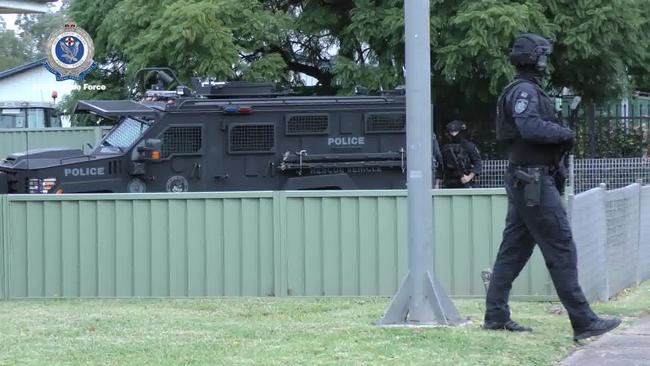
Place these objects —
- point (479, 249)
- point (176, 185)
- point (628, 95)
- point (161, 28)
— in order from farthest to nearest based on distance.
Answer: point (628, 95)
point (161, 28)
point (176, 185)
point (479, 249)

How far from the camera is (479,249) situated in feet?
30.3

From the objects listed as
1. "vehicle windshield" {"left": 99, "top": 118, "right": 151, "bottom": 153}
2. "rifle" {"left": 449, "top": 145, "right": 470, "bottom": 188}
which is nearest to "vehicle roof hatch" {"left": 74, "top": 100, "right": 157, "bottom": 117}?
"vehicle windshield" {"left": 99, "top": 118, "right": 151, "bottom": 153}

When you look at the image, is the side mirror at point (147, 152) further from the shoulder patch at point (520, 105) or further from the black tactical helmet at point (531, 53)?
the shoulder patch at point (520, 105)

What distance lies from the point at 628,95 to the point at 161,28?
985cm

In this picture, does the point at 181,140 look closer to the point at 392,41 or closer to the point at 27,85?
the point at 392,41

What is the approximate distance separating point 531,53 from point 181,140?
26.0 ft

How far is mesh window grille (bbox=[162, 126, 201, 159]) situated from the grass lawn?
16.4ft


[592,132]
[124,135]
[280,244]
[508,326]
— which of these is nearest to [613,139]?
[592,132]

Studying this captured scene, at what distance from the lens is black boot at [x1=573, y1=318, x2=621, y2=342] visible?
648 centimetres

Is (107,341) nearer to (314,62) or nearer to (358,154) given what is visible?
(358,154)

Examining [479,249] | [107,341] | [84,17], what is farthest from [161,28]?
[107,341]

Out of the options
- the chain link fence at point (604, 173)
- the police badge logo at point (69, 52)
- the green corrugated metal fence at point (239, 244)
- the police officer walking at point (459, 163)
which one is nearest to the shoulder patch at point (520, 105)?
the green corrugated metal fence at point (239, 244)

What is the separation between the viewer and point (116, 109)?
1406 cm

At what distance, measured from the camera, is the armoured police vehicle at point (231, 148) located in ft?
44.3
